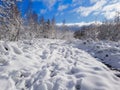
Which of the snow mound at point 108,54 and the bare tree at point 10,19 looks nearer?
the snow mound at point 108,54

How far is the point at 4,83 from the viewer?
4855mm

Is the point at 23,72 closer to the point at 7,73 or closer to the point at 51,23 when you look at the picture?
the point at 7,73

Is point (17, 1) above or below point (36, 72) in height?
above

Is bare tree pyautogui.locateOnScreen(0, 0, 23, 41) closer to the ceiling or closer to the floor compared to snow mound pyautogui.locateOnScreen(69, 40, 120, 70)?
closer to the ceiling

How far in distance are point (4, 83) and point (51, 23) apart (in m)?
72.8

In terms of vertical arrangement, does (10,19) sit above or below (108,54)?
above

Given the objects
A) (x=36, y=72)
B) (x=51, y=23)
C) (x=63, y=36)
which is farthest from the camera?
(x=63, y=36)

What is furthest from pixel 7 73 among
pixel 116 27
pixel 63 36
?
pixel 63 36

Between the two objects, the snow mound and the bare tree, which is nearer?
the snow mound

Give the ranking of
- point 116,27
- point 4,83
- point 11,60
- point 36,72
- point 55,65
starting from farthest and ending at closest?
point 116,27 < point 55,65 < point 11,60 < point 36,72 < point 4,83

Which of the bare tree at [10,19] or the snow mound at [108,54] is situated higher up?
the bare tree at [10,19]

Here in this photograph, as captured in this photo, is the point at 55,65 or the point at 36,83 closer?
the point at 36,83

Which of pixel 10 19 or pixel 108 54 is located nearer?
pixel 108 54

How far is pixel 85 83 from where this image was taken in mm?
5031
